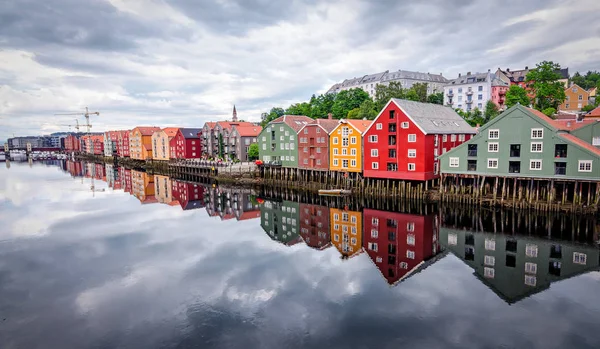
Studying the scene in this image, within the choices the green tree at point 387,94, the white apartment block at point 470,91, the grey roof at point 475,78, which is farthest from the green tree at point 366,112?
the grey roof at point 475,78

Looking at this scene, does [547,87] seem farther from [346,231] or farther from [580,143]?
[346,231]

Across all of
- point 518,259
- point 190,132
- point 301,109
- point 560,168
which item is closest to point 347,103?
point 301,109

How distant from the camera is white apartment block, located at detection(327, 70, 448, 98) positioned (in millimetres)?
103188

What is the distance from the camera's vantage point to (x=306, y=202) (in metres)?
41.8

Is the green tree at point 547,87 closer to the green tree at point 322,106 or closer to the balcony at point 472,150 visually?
the balcony at point 472,150

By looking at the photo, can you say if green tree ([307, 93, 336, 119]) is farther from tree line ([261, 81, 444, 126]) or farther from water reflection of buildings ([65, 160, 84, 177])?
water reflection of buildings ([65, 160, 84, 177])

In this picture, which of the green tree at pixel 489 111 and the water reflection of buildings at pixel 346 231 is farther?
the green tree at pixel 489 111

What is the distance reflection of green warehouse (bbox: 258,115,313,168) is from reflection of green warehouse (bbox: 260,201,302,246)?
40.2 ft

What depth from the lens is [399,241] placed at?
2583 centimetres

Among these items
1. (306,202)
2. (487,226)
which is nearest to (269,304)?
(487,226)

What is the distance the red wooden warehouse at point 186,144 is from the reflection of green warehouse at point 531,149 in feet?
204

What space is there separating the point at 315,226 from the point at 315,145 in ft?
65.2

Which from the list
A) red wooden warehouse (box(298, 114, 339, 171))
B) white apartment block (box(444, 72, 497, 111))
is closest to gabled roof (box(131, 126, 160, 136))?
red wooden warehouse (box(298, 114, 339, 171))

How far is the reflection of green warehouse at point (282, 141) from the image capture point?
53250 mm
